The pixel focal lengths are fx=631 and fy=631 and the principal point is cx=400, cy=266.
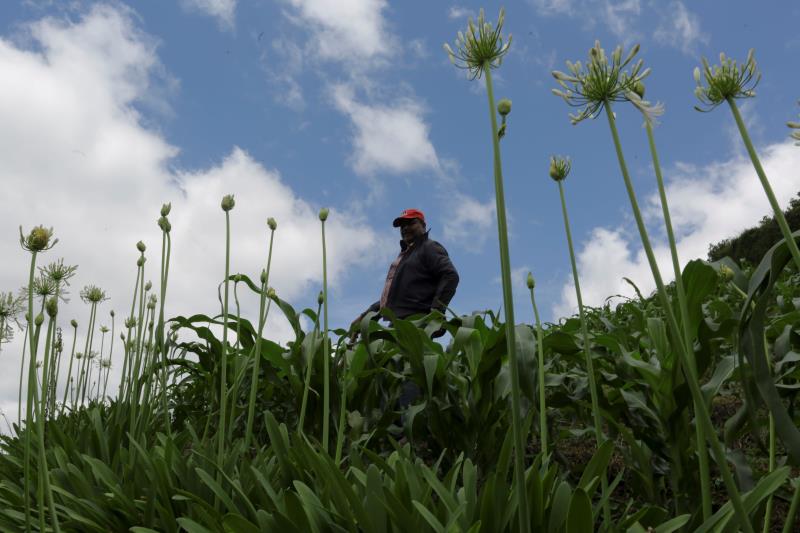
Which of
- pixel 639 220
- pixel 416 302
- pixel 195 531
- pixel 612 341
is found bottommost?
pixel 195 531

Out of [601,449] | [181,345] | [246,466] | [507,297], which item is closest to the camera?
[507,297]

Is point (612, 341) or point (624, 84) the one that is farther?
point (612, 341)

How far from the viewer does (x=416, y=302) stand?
4.23 meters

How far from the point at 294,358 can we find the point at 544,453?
1.41 m

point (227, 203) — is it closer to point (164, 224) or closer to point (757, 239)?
point (164, 224)

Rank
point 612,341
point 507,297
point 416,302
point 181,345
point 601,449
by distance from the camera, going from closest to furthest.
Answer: point 507,297
point 601,449
point 612,341
point 181,345
point 416,302

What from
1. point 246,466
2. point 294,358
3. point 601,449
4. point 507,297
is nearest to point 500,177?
point 507,297

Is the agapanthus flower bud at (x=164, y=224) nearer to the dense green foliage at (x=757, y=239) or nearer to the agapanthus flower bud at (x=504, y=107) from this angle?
the agapanthus flower bud at (x=504, y=107)

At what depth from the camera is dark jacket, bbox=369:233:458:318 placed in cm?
414

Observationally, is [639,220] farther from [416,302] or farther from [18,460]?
[416,302]

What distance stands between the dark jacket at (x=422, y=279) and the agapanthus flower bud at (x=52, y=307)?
2964 mm

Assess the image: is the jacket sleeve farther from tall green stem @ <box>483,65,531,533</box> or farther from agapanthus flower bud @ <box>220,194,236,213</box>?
tall green stem @ <box>483,65,531,533</box>

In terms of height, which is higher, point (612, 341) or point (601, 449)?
point (612, 341)

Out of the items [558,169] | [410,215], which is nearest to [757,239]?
[410,215]
